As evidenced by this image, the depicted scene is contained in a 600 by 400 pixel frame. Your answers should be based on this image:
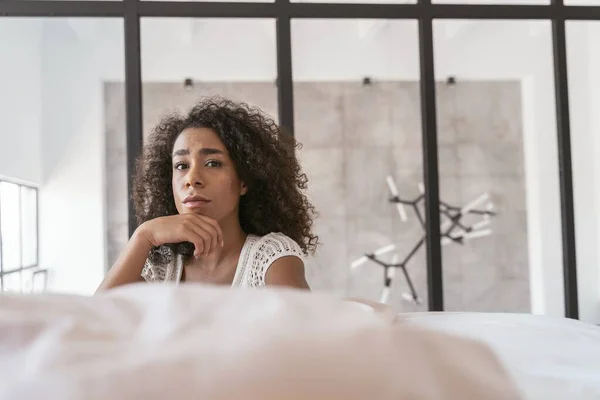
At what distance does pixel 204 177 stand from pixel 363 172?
4.94 meters

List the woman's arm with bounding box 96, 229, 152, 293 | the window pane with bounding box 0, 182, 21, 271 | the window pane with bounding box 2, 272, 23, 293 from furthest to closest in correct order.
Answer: the window pane with bounding box 2, 272, 23, 293 → the window pane with bounding box 0, 182, 21, 271 → the woman's arm with bounding box 96, 229, 152, 293

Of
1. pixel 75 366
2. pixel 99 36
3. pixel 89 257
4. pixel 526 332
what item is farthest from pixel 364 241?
pixel 75 366

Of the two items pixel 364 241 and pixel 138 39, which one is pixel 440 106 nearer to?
pixel 364 241

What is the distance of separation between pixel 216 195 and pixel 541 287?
5.31 metres

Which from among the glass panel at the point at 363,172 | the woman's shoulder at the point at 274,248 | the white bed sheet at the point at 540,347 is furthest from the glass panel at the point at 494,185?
the white bed sheet at the point at 540,347

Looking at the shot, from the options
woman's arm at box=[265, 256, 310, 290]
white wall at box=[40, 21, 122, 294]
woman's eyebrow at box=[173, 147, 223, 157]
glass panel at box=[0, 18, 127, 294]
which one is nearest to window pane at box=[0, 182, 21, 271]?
glass panel at box=[0, 18, 127, 294]

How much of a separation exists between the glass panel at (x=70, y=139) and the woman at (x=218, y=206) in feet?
13.9

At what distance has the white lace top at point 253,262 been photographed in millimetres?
1274

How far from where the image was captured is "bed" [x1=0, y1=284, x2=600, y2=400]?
276 millimetres

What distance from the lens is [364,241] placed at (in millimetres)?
6250

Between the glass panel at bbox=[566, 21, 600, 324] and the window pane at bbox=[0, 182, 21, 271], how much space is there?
13.6 feet

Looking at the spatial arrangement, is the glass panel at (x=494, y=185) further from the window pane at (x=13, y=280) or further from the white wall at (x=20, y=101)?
the window pane at (x=13, y=280)

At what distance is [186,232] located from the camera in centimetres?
124

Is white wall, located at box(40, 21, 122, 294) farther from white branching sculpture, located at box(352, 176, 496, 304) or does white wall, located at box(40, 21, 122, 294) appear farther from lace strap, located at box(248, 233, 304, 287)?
lace strap, located at box(248, 233, 304, 287)
